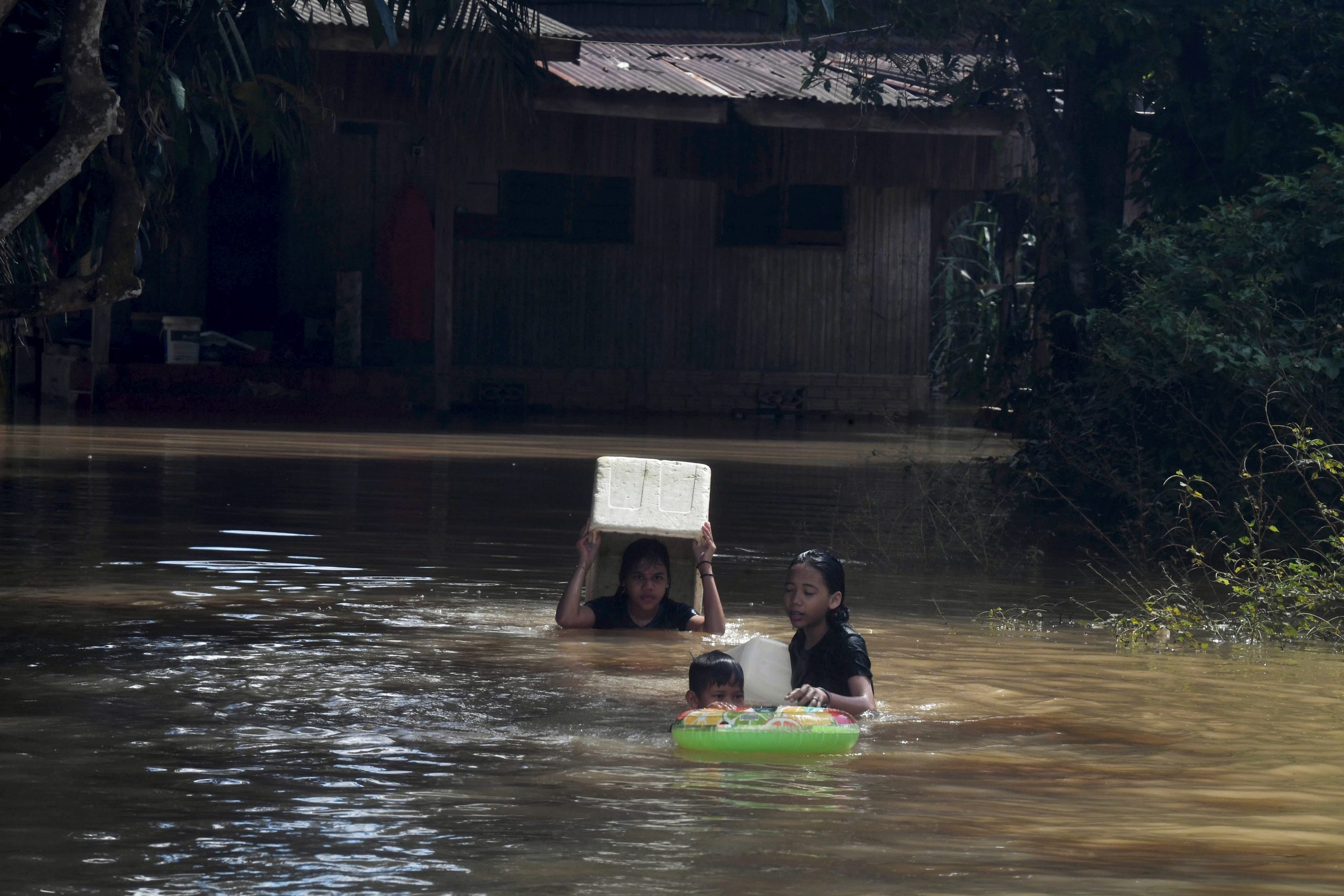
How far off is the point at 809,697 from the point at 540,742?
1.01 m

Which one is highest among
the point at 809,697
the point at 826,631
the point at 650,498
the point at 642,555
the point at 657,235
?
the point at 657,235

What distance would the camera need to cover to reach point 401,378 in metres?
22.6

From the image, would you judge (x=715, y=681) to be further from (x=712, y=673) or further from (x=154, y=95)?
(x=154, y=95)

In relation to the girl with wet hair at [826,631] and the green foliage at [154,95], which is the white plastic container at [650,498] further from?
the green foliage at [154,95]

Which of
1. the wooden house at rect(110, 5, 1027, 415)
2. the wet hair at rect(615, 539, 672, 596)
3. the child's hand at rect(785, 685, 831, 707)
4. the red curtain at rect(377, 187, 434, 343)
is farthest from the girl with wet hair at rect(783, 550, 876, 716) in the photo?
the red curtain at rect(377, 187, 434, 343)

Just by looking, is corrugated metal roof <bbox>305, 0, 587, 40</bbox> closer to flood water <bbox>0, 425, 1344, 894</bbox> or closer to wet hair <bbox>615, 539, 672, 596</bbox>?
flood water <bbox>0, 425, 1344, 894</bbox>

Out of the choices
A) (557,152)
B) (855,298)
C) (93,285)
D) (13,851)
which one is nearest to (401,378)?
(557,152)

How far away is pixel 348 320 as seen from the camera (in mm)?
22359

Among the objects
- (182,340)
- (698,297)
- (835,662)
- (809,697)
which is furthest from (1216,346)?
(182,340)

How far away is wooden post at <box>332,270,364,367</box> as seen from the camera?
22250 millimetres

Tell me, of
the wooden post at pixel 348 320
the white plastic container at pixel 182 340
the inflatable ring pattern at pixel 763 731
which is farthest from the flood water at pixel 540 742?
the wooden post at pixel 348 320

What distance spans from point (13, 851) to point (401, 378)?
18.5 metres

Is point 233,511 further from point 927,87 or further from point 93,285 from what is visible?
point 927,87

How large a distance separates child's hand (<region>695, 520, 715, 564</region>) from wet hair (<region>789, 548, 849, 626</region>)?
170cm
